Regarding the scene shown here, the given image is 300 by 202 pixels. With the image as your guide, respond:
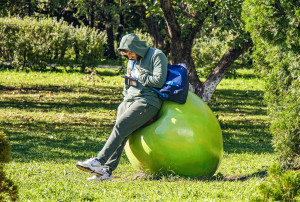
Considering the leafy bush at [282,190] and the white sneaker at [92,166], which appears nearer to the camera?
the leafy bush at [282,190]

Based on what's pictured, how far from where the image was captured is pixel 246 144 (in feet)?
35.8

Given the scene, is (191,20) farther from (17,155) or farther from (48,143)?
(17,155)

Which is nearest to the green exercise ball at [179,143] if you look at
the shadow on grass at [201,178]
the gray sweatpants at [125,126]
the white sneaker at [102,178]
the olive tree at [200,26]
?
the shadow on grass at [201,178]

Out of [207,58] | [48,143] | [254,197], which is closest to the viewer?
[254,197]

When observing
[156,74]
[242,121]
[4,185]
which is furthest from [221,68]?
[4,185]

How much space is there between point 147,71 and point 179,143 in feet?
3.95

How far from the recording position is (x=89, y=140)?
11086mm

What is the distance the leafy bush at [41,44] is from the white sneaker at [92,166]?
17849 mm

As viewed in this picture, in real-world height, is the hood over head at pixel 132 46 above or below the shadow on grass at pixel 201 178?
above

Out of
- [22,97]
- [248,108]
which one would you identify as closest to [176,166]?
[248,108]

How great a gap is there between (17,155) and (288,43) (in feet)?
18.6

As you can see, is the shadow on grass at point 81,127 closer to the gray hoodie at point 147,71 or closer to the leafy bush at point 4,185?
the gray hoodie at point 147,71

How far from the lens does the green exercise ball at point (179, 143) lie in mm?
6820

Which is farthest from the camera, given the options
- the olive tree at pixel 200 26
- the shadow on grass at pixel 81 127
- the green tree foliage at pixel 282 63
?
the olive tree at pixel 200 26
